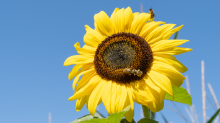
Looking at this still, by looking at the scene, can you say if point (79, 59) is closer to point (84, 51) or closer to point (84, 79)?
point (84, 51)

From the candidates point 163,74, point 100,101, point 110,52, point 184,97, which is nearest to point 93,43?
point 110,52

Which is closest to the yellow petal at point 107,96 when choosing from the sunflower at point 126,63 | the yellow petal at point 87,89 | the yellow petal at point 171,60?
the sunflower at point 126,63

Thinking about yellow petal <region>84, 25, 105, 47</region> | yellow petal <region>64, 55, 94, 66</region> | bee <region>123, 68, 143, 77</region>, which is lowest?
bee <region>123, 68, 143, 77</region>

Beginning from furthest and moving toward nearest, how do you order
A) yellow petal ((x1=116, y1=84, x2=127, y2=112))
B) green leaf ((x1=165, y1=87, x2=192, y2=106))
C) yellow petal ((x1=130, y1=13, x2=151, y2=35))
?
yellow petal ((x1=130, y1=13, x2=151, y2=35)), green leaf ((x1=165, y1=87, x2=192, y2=106)), yellow petal ((x1=116, y1=84, x2=127, y2=112))

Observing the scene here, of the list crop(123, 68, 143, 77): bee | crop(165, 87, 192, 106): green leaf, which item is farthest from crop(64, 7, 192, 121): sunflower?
crop(165, 87, 192, 106): green leaf

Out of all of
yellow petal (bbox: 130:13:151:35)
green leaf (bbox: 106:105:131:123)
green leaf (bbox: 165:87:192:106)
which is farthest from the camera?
yellow petal (bbox: 130:13:151:35)

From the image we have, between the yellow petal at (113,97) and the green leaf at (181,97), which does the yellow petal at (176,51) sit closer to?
the green leaf at (181,97)

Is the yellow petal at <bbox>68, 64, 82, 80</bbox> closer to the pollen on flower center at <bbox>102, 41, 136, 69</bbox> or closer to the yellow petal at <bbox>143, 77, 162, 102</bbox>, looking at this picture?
the pollen on flower center at <bbox>102, 41, 136, 69</bbox>

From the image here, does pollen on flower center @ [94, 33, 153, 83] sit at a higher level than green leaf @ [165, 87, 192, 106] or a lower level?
higher
